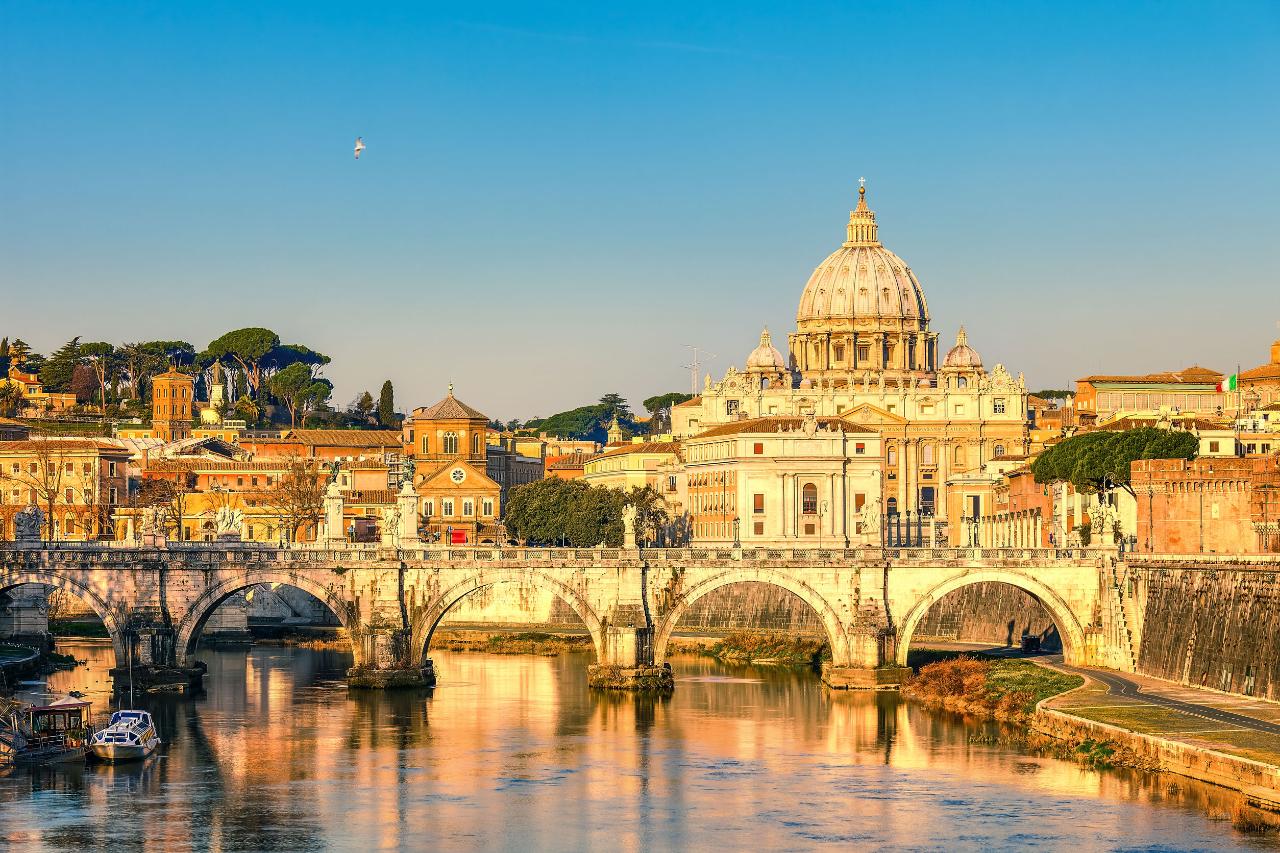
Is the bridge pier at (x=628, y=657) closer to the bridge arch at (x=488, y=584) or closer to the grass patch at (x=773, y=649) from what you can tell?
the bridge arch at (x=488, y=584)

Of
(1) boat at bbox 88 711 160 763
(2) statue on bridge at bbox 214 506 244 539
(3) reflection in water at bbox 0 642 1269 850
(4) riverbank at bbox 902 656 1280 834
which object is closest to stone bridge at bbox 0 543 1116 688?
(3) reflection in water at bbox 0 642 1269 850

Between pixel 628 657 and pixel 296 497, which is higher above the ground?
pixel 296 497

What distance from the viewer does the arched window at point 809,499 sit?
134 meters

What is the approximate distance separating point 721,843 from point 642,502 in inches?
3464

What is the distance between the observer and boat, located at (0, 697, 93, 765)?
2653 inches

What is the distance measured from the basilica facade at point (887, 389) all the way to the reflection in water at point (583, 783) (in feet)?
189

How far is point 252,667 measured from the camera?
9794 centimetres

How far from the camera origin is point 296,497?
13438cm

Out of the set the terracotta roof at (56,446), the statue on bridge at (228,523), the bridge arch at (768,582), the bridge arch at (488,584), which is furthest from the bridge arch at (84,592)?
the terracotta roof at (56,446)

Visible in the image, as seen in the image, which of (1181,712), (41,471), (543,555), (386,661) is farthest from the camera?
(41,471)

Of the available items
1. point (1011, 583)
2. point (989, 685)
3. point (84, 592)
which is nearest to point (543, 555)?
point (84, 592)

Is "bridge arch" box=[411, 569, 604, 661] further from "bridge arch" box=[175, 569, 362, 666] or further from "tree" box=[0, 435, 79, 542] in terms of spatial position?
"tree" box=[0, 435, 79, 542]

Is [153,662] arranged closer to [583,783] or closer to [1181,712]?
[583,783]

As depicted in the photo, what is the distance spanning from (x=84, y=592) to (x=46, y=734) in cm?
1663
